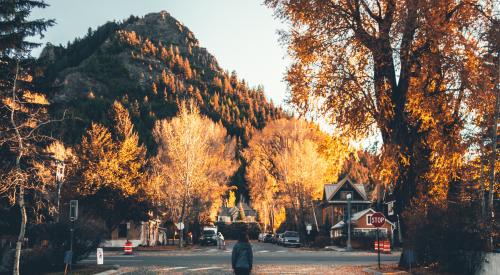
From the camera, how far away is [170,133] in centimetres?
6088

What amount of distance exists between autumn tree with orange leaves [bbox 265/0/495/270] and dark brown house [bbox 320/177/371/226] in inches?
2560

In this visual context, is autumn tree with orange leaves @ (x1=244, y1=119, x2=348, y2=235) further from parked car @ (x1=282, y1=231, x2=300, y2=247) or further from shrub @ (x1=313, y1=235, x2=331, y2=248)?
shrub @ (x1=313, y1=235, x2=331, y2=248)

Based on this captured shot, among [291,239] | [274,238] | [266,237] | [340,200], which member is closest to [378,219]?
[291,239]

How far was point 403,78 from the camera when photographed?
2386 centimetres

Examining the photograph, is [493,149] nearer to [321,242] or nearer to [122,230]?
[321,242]

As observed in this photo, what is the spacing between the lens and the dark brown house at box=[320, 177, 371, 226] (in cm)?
8931

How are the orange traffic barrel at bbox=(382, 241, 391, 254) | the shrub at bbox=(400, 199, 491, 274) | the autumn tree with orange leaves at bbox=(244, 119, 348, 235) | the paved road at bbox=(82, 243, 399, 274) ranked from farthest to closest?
1. the autumn tree with orange leaves at bbox=(244, 119, 348, 235)
2. the orange traffic barrel at bbox=(382, 241, 391, 254)
3. the paved road at bbox=(82, 243, 399, 274)
4. the shrub at bbox=(400, 199, 491, 274)

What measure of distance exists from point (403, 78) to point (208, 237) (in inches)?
2073

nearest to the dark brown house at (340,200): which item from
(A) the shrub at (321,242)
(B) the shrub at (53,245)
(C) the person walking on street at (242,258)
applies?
(A) the shrub at (321,242)

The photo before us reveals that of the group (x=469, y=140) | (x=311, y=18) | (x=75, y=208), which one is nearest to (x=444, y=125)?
(x=469, y=140)

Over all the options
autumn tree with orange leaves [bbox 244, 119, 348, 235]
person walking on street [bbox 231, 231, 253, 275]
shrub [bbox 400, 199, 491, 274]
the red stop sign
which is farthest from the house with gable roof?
person walking on street [bbox 231, 231, 253, 275]

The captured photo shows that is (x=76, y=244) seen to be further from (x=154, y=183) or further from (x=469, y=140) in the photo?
(x=154, y=183)

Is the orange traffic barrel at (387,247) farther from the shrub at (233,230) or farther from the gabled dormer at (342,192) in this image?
the shrub at (233,230)

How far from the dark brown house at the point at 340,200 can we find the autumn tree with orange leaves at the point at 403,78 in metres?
65.0
